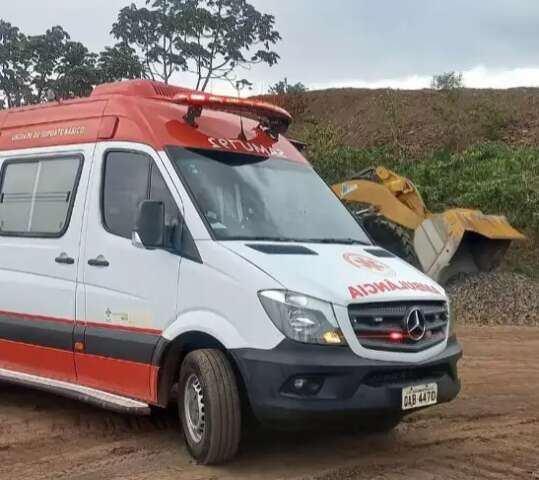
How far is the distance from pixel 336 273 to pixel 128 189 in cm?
186

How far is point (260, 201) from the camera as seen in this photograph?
649cm

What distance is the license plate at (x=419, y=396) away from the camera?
5.64 metres

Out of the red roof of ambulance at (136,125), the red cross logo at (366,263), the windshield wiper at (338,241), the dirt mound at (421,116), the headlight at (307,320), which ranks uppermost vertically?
the dirt mound at (421,116)

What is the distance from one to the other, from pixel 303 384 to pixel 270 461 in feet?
2.95

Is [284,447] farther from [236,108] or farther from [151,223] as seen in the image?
[236,108]

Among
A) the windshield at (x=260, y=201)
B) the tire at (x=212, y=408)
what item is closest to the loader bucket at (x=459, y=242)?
the windshield at (x=260, y=201)

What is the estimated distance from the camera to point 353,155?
71.6 ft

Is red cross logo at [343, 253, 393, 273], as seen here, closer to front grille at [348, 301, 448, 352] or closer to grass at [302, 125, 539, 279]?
front grille at [348, 301, 448, 352]

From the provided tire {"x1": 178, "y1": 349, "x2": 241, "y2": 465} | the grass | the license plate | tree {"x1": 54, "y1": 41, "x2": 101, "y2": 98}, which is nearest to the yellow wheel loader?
the grass

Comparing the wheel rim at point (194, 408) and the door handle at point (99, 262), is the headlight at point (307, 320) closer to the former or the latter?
the wheel rim at point (194, 408)

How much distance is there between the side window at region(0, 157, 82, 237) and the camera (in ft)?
23.4

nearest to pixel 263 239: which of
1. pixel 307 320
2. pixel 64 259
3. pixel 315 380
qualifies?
pixel 307 320

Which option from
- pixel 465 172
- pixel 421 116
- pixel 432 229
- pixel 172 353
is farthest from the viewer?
pixel 421 116

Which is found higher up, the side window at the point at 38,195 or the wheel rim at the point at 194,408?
the side window at the point at 38,195
